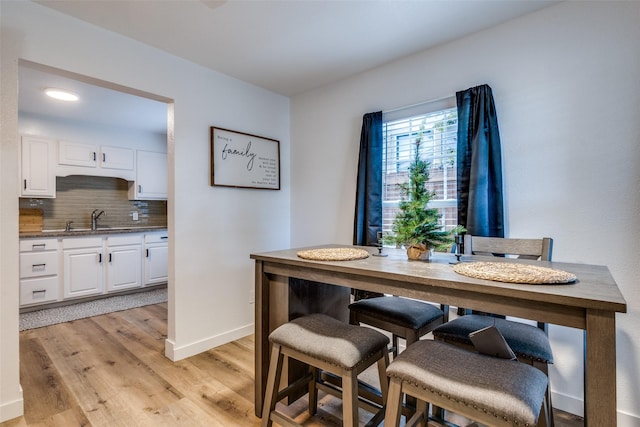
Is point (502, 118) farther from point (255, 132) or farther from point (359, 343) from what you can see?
point (255, 132)

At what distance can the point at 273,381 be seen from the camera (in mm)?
1486

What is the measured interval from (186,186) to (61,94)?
6.18 feet

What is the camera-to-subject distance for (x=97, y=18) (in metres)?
2.00

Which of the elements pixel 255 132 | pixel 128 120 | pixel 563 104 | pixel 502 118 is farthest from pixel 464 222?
pixel 128 120

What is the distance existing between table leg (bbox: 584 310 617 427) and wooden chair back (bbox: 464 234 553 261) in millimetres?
838

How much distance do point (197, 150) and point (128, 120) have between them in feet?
7.11

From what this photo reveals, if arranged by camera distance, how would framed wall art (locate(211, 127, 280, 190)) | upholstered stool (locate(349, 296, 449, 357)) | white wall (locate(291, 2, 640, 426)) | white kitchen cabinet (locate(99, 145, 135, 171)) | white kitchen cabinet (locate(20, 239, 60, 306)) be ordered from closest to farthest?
upholstered stool (locate(349, 296, 449, 357)), white wall (locate(291, 2, 640, 426)), framed wall art (locate(211, 127, 280, 190)), white kitchen cabinet (locate(20, 239, 60, 306)), white kitchen cabinet (locate(99, 145, 135, 171))

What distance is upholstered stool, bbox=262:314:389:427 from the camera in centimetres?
124

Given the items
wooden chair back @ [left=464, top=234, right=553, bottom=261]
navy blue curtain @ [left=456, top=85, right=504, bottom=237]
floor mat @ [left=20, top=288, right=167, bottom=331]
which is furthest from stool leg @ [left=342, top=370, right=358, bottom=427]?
floor mat @ [left=20, top=288, right=167, bottom=331]

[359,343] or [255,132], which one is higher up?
[255,132]

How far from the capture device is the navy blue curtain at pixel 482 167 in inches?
80.3

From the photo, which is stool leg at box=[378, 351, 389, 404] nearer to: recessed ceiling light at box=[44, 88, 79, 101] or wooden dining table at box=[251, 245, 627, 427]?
wooden dining table at box=[251, 245, 627, 427]

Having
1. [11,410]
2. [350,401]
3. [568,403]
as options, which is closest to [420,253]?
[350,401]

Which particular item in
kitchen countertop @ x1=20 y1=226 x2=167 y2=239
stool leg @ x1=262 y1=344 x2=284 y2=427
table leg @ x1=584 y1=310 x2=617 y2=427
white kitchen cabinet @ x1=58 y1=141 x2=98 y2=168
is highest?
white kitchen cabinet @ x1=58 y1=141 x2=98 y2=168
